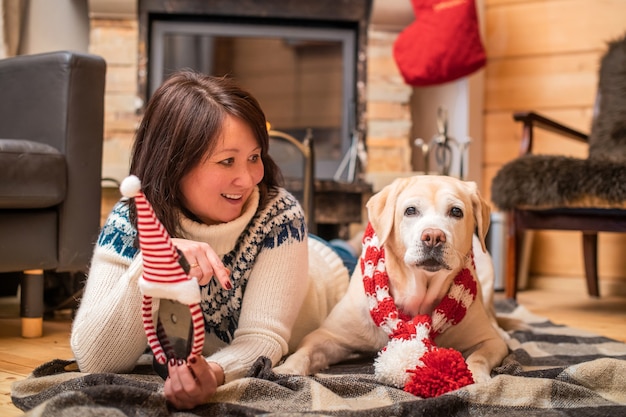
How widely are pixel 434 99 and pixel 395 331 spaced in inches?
97.9

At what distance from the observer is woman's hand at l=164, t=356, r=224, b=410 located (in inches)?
43.8

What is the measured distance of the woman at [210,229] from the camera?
1.36 m

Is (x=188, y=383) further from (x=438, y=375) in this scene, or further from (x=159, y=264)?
(x=438, y=375)

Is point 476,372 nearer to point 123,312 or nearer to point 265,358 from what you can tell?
point 265,358

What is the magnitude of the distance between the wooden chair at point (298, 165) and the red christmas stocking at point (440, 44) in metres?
0.65

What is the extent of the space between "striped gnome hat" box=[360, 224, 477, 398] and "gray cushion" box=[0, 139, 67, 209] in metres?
0.84

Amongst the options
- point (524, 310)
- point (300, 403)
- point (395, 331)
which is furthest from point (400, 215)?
point (524, 310)

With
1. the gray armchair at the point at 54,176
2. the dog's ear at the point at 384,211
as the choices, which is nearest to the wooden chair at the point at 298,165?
the gray armchair at the point at 54,176

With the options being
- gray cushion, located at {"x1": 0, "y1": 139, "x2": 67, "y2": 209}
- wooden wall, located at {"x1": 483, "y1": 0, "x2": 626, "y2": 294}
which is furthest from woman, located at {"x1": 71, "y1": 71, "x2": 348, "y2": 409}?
wooden wall, located at {"x1": 483, "y1": 0, "x2": 626, "y2": 294}

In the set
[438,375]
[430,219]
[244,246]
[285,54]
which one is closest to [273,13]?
[285,54]

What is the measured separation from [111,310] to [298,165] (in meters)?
1.88

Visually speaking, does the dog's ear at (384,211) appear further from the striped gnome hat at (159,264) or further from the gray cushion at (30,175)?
the gray cushion at (30,175)

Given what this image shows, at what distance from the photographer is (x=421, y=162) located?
376cm

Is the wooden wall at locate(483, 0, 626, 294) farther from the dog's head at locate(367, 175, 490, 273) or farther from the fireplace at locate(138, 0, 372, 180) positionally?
the dog's head at locate(367, 175, 490, 273)
